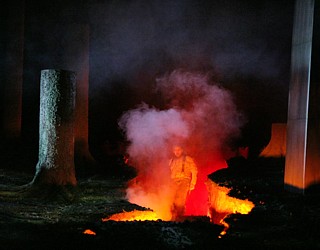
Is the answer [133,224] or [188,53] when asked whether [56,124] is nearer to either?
[133,224]

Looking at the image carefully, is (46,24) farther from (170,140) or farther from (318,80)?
(318,80)

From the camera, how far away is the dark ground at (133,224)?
20.5ft

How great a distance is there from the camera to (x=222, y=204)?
36.5 ft

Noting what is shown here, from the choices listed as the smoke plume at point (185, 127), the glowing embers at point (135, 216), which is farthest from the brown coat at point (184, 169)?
the smoke plume at point (185, 127)

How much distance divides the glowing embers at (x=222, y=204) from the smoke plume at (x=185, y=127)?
6892 mm

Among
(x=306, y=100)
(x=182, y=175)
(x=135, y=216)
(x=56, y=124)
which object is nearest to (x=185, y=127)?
(x=182, y=175)

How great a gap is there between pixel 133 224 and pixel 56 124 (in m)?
3.96

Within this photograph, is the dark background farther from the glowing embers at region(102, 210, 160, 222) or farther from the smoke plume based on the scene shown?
the glowing embers at region(102, 210, 160, 222)

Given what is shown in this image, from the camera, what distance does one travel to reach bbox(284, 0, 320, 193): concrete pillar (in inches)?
412

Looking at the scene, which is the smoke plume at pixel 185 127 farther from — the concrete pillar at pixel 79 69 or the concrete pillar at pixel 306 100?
the concrete pillar at pixel 306 100

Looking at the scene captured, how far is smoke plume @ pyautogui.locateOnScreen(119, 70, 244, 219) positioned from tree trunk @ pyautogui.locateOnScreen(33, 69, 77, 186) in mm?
9428

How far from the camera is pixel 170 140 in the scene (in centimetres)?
1977

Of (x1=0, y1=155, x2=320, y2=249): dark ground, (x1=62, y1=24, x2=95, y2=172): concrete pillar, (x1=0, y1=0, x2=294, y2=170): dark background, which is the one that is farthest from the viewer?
(x1=0, y1=0, x2=294, y2=170): dark background

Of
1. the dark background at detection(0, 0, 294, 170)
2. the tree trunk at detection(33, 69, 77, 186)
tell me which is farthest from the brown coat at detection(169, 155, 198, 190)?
the dark background at detection(0, 0, 294, 170)
